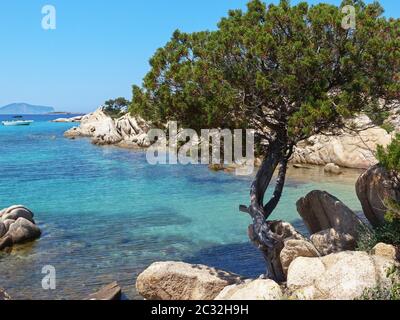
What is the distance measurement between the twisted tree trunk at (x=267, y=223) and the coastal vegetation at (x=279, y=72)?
12 centimetres

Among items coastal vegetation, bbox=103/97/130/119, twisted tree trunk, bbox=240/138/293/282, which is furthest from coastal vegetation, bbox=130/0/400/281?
coastal vegetation, bbox=103/97/130/119

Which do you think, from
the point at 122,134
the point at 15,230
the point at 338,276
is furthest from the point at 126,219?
the point at 122,134

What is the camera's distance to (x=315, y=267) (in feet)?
41.8

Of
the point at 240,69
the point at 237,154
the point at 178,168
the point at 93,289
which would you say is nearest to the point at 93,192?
the point at 178,168

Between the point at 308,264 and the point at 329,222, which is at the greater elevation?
the point at 329,222

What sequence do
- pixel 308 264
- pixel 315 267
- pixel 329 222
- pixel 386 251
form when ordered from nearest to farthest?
pixel 315 267 → pixel 308 264 → pixel 386 251 → pixel 329 222

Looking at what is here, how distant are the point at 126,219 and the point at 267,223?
12676 mm

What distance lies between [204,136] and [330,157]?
3199 centimetres

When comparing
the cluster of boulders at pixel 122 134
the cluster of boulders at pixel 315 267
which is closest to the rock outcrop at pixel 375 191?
the cluster of boulders at pixel 315 267

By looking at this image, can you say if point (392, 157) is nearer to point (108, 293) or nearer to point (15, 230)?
point (108, 293)

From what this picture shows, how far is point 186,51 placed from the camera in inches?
606

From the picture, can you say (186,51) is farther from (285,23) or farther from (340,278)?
(340,278)

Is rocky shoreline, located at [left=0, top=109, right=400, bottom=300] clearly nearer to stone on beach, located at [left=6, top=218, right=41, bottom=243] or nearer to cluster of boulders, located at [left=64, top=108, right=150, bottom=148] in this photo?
stone on beach, located at [left=6, top=218, right=41, bottom=243]

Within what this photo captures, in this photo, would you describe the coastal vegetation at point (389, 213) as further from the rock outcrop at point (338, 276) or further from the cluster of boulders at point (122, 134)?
the cluster of boulders at point (122, 134)
